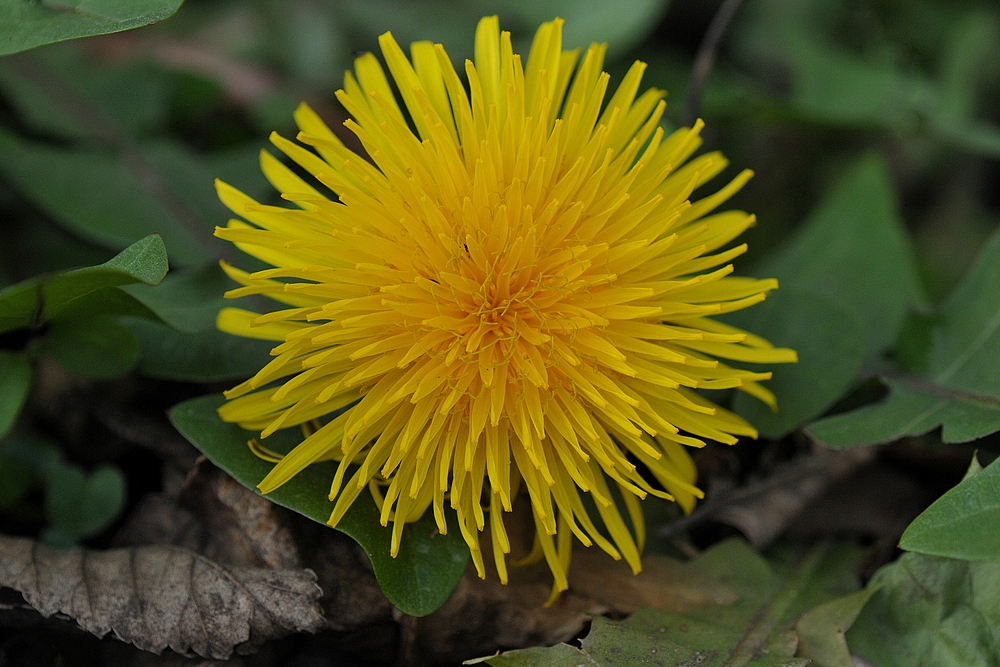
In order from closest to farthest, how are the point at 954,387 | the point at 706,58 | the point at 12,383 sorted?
1. the point at 12,383
2. the point at 954,387
3. the point at 706,58

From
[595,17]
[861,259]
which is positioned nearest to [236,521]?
[861,259]

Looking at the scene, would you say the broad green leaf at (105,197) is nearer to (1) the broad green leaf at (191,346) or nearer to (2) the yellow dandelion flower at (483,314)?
(1) the broad green leaf at (191,346)

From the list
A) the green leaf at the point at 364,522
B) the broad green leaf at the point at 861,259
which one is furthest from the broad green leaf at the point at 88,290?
the broad green leaf at the point at 861,259

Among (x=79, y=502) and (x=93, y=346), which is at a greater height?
(x=93, y=346)

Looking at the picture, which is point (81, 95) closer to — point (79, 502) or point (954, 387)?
point (79, 502)

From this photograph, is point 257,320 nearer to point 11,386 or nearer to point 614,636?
point 11,386

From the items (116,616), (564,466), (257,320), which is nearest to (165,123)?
(257,320)

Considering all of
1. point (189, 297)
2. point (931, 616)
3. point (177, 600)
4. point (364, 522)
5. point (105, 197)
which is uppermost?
point (105, 197)

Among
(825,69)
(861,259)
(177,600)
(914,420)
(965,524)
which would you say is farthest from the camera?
(825,69)
